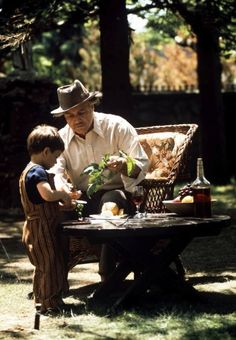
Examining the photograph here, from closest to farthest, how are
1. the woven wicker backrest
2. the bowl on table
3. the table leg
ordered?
the table leg
the bowl on table
the woven wicker backrest

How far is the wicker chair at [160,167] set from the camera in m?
5.71

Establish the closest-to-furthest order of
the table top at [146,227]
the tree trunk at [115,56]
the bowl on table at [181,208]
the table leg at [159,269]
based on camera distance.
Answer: the table top at [146,227] < the table leg at [159,269] < the bowl on table at [181,208] < the tree trunk at [115,56]

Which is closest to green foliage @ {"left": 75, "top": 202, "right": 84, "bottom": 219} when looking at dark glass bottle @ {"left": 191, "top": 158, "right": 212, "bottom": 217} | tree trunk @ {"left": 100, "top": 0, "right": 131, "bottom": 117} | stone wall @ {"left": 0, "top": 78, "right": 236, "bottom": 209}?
dark glass bottle @ {"left": 191, "top": 158, "right": 212, "bottom": 217}

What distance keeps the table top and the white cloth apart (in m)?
0.86

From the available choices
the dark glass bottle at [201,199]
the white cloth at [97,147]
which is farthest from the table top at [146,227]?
the white cloth at [97,147]

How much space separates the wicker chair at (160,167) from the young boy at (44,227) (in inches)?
19.2

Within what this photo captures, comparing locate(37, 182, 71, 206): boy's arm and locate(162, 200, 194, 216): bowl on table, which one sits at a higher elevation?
locate(37, 182, 71, 206): boy's arm

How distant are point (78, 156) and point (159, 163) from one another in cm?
84

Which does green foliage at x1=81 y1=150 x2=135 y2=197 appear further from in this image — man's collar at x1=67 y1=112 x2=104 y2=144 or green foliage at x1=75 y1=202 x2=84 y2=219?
man's collar at x1=67 y1=112 x2=104 y2=144

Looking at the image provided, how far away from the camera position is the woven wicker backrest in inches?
240

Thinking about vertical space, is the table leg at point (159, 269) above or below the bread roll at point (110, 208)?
below

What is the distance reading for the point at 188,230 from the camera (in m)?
4.74

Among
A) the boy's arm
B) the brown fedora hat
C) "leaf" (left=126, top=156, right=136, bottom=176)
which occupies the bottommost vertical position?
the boy's arm

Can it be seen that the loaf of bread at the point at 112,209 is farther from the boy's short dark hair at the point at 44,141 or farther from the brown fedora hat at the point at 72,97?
the brown fedora hat at the point at 72,97
